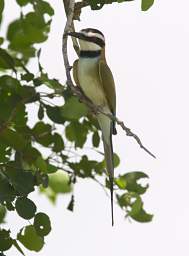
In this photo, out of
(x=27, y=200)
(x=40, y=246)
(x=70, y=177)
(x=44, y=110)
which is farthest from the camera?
(x=70, y=177)

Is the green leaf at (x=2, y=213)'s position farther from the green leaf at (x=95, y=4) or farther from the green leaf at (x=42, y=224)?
the green leaf at (x=95, y=4)

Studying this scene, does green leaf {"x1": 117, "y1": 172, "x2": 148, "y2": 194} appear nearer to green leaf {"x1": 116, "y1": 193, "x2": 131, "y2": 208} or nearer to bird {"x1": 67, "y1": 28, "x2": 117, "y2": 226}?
green leaf {"x1": 116, "y1": 193, "x2": 131, "y2": 208}

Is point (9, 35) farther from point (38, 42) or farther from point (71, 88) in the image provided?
point (71, 88)

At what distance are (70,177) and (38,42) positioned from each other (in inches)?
17.5

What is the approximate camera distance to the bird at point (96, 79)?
8.58 feet

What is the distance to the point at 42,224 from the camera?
6.65 feet

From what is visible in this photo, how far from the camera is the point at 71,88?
6.69 feet

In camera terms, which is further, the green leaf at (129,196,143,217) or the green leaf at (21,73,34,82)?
the green leaf at (129,196,143,217)

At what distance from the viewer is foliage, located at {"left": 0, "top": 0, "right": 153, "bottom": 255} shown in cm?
197

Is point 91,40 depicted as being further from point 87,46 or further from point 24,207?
point 24,207

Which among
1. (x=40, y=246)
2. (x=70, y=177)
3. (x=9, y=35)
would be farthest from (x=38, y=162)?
(x=9, y=35)

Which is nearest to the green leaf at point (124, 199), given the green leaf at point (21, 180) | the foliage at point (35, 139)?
the foliage at point (35, 139)

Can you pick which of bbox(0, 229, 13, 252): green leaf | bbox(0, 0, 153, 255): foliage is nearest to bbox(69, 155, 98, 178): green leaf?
bbox(0, 0, 153, 255): foliage

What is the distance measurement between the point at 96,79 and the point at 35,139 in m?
0.42
